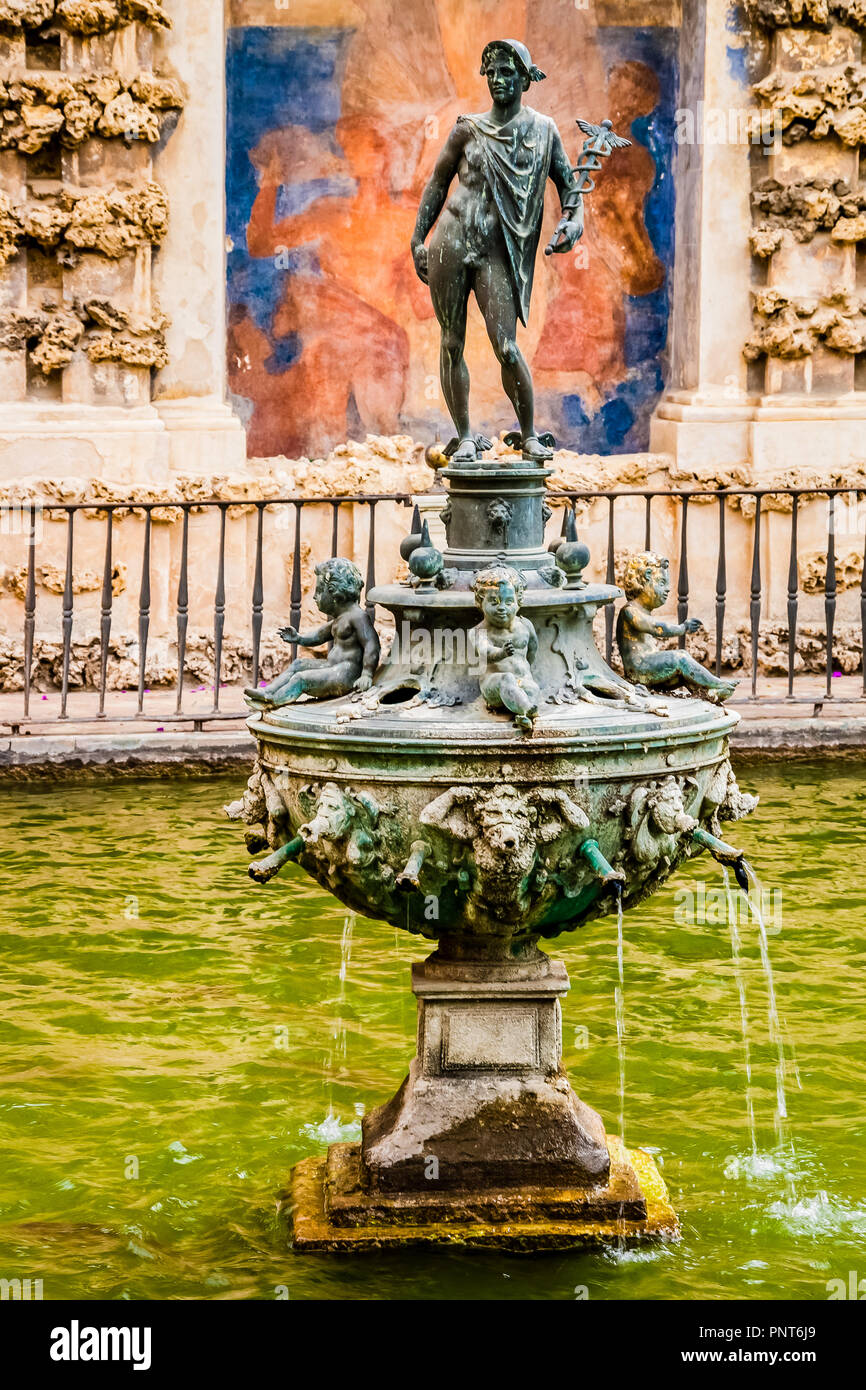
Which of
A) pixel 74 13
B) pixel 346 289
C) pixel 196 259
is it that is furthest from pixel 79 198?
pixel 346 289

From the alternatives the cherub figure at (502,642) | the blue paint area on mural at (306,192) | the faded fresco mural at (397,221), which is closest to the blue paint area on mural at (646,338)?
the faded fresco mural at (397,221)

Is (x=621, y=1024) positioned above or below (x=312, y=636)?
below

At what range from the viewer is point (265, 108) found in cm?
1077

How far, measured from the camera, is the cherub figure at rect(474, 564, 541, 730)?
3922 millimetres

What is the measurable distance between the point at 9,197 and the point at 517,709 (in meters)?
6.64

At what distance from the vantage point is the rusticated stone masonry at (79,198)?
31.6ft

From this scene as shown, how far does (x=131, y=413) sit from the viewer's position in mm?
9844

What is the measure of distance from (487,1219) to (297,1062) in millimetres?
1256

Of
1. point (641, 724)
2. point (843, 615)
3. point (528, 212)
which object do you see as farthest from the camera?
point (843, 615)

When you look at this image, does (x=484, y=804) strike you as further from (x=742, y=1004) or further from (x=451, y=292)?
(x=742, y=1004)

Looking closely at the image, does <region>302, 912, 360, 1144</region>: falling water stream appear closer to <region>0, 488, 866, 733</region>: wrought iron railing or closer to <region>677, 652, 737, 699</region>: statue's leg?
<region>677, 652, 737, 699</region>: statue's leg
